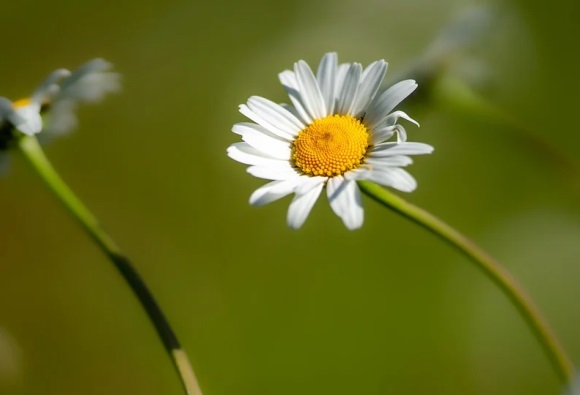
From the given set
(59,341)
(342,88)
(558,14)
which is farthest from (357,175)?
(558,14)

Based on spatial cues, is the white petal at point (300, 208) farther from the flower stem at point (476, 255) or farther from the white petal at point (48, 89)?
the white petal at point (48, 89)

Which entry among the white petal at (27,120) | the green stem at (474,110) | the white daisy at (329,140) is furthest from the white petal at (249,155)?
the green stem at (474,110)

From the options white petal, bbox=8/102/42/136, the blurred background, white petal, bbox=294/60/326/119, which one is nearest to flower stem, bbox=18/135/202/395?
white petal, bbox=8/102/42/136

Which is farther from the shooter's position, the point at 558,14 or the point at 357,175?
the point at 558,14

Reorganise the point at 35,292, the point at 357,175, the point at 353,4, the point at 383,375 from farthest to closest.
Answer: the point at 353,4, the point at 35,292, the point at 383,375, the point at 357,175

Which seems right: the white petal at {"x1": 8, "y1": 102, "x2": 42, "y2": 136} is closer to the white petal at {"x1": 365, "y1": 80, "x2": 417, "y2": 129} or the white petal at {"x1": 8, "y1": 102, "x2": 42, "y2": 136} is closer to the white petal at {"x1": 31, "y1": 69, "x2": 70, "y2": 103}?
the white petal at {"x1": 31, "y1": 69, "x2": 70, "y2": 103}

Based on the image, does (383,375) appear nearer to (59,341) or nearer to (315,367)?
(315,367)

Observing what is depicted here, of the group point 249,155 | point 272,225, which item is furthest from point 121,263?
point 272,225
